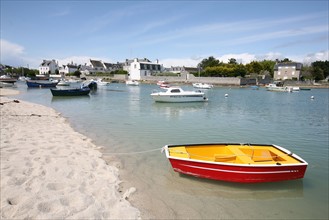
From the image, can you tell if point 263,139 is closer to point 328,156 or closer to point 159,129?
point 328,156

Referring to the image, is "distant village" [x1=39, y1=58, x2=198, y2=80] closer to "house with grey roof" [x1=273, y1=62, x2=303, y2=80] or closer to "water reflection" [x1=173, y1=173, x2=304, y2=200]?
"house with grey roof" [x1=273, y1=62, x2=303, y2=80]

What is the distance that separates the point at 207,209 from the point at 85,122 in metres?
14.0

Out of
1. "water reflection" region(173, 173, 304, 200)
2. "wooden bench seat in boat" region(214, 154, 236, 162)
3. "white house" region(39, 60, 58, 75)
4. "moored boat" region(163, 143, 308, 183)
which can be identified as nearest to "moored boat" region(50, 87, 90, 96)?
"moored boat" region(163, 143, 308, 183)

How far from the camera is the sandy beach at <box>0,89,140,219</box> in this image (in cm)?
518

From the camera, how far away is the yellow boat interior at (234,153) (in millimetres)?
8258

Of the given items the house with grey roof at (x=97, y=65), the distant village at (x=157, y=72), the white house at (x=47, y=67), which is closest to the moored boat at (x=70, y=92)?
the distant village at (x=157, y=72)

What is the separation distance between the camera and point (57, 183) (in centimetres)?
652

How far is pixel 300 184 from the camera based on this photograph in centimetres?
822

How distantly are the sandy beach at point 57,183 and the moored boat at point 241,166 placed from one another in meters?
2.01

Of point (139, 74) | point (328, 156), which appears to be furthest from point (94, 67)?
point (328, 156)

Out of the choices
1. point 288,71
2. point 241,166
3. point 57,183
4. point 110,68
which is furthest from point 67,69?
point 241,166

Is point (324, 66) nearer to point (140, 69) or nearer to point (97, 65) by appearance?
point (140, 69)

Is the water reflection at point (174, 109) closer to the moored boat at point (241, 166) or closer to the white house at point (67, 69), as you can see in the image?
the moored boat at point (241, 166)

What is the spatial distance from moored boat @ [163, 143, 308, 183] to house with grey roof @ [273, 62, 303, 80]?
10181 centimetres
